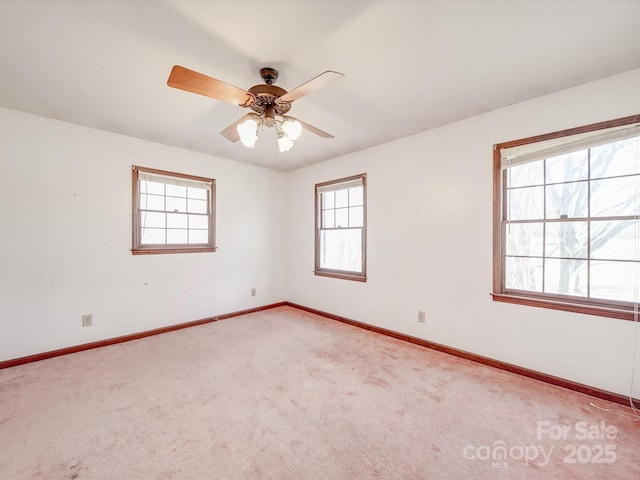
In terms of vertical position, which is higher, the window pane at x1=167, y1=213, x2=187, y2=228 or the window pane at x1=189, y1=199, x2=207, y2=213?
the window pane at x1=189, y1=199, x2=207, y2=213

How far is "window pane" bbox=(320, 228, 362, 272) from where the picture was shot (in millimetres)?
4059

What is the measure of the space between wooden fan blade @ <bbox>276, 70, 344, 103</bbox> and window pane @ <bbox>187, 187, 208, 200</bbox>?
8.48 ft

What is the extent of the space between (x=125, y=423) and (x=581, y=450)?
9.58ft

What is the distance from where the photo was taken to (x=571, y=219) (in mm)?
2332

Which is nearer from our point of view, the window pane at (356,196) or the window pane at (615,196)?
the window pane at (615,196)

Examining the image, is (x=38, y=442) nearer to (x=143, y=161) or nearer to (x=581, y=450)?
(x=143, y=161)

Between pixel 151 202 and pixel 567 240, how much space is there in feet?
15.2

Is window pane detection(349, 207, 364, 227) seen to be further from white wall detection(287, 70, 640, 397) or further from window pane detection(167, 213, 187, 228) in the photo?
window pane detection(167, 213, 187, 228)

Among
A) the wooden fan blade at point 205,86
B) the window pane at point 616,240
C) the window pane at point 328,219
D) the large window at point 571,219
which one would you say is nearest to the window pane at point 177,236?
the window pane at point 328,219

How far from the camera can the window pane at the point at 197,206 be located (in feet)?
13.1

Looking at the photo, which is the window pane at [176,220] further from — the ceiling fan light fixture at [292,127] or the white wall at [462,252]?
the ceiling fan light fixture at [292,127]

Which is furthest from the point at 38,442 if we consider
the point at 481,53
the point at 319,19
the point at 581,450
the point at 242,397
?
Answer: the point at 481,53

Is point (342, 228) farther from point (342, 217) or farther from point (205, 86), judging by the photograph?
point (205, 86)

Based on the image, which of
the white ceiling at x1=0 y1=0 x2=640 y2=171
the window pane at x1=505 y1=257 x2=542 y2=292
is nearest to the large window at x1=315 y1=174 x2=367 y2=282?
the white ceiling at x1=0 y1=0 x2=640 y2=171
